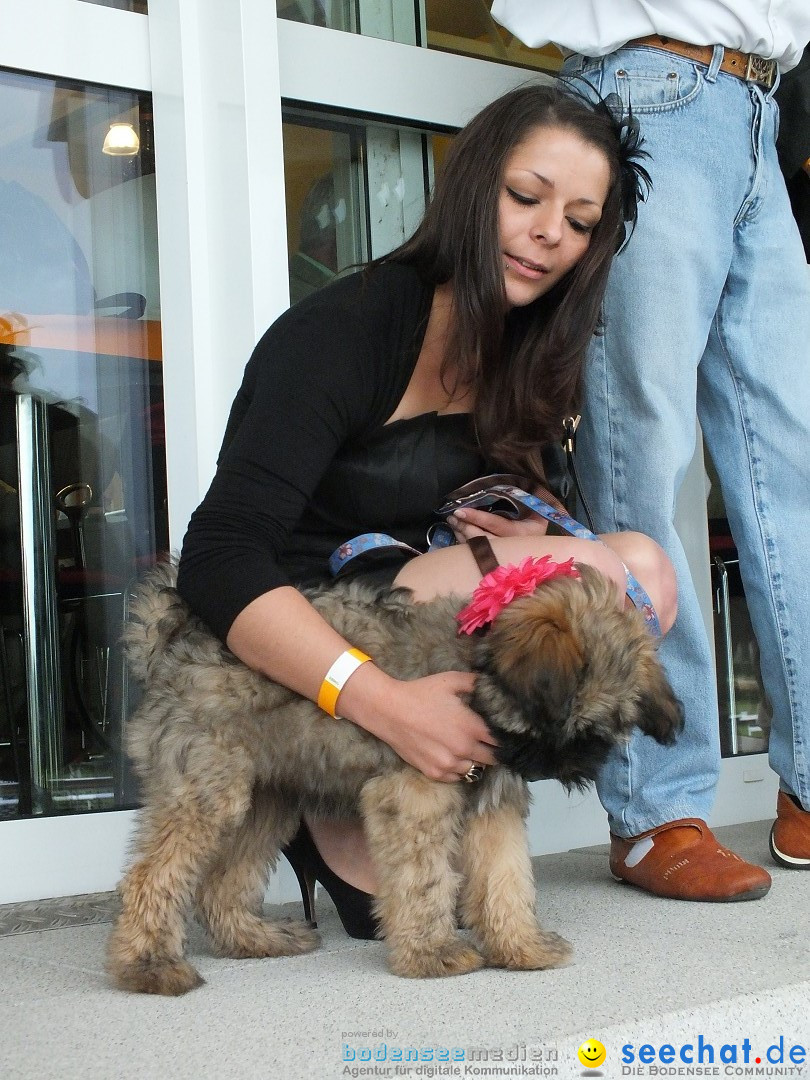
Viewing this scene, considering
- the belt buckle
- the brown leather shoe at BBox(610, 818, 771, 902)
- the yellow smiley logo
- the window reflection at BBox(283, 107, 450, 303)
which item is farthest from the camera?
the window reflection at BBox(283, 107, 450, 303)

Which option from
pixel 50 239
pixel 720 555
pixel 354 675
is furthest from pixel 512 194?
pixel 720 555

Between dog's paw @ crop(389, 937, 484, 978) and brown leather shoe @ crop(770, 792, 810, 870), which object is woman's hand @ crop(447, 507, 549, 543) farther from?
brown leather shoe @ crop(770, 792, 810, 870)

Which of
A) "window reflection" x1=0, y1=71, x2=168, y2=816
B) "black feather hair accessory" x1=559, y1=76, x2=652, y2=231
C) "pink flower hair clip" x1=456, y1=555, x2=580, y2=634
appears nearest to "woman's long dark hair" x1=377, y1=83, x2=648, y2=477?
"black feather hair accessory" x1=559, y1=76, x2=652, y2=231

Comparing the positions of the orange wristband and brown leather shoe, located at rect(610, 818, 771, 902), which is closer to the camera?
the orange wristband

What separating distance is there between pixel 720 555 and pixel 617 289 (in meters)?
1.55

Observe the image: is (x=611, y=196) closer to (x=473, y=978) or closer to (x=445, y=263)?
(x=445, y=263)

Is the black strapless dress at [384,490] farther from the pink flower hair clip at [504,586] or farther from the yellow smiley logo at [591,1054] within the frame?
the yellow smiley logo at [591,1054]

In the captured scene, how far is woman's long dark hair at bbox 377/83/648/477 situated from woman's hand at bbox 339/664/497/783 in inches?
27.4

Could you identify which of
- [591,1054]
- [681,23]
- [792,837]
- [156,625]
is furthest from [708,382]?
[591,1054]

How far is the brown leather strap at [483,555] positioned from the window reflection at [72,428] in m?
1.15

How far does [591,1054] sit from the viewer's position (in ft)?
5.21

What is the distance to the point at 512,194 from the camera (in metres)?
2.40

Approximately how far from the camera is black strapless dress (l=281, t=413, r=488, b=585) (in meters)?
2.41

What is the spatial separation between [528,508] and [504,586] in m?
0.53
